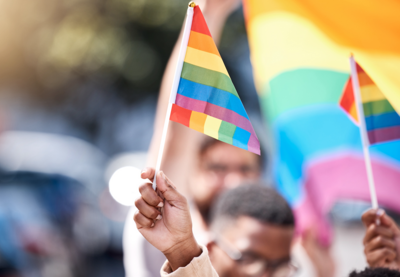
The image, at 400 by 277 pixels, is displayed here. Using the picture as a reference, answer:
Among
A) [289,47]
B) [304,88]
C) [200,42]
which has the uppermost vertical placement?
[289,47]

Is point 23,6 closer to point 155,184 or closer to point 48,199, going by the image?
point 48,199

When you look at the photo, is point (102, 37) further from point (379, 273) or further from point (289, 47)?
point (379, 273)

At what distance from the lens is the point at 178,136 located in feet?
7.70

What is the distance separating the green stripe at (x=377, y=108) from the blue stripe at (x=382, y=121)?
0.05 feet

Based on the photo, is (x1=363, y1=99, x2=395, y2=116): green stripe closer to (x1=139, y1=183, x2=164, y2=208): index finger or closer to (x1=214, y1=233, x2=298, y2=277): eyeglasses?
(x1=214, y1=233, x2=298, y2=277): eyeglasses

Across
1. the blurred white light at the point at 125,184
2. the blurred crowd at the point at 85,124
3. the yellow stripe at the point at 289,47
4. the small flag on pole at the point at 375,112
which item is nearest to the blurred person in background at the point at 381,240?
the small flag on pole at the point at 375,112

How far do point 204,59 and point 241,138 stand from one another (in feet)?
1.06

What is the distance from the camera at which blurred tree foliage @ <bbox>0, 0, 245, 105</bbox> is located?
25.3 ft

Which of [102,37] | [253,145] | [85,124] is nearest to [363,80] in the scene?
[253,145]

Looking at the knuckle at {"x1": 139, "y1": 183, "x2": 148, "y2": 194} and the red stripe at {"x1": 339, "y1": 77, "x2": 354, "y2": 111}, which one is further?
the red stripe at {"x1": 339, "y1": 77, "x2": 354, "y2": 111}

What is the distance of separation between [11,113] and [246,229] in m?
11.3

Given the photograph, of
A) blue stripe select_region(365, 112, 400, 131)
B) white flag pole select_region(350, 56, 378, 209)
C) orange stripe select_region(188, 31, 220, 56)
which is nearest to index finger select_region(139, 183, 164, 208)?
orange stripe select_region(188, 31, 220, 56)

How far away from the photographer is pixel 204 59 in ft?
5.15

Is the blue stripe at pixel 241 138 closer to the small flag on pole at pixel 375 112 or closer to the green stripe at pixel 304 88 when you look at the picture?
the small flag on pole at pixel 375 112
